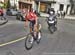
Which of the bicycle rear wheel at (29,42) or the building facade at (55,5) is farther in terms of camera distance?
the building facade at (55,5)

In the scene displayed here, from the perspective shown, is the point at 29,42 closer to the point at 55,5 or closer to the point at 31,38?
the point at 31,38

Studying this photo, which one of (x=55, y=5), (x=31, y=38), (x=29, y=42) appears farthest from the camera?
(x=55, y=5)

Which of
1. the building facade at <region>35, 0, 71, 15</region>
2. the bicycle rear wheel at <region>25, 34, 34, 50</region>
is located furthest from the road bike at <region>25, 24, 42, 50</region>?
the building facade at <region>35, 0, 71, 15</region>

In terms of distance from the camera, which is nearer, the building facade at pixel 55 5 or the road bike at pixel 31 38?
the road bike at pixel 31 38

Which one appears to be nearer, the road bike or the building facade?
the road bike

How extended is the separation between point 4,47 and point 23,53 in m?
1.44

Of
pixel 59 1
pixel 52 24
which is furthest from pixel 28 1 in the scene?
pixel 52 24

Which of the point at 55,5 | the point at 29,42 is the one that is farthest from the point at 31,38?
the point at 55,5

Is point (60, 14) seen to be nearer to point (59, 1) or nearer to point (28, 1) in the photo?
point (59, 1)

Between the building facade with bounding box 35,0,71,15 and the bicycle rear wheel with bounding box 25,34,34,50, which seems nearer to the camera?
the bicycle rear wheel with bounding box 25,34,34,50

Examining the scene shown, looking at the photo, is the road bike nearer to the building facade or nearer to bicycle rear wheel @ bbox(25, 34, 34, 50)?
bicycle rear wheel @ bbox(25, 34, 34, 50)

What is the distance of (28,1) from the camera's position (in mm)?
66000

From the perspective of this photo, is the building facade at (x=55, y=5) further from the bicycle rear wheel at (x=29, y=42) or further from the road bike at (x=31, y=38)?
the bicycle rear wheel at (x=29, y=42)

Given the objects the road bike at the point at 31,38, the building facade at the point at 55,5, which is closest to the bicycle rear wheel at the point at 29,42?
the road bike at the point at 31,38
